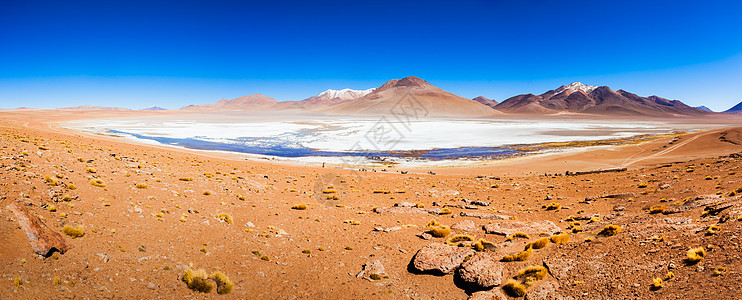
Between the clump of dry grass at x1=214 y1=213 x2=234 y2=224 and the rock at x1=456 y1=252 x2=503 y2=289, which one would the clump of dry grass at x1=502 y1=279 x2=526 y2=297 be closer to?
the rock at x1=456 y1=252 x2=503 y2=289

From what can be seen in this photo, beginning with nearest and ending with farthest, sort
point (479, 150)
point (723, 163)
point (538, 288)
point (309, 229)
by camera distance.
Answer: point (538, 288) → point (309, 229) → point (723, 163) → point (479, 150)

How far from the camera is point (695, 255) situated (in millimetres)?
5945

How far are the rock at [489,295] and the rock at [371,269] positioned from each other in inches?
80.6

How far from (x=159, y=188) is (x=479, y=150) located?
34838 mm

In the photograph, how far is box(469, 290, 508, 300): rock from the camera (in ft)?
20.1

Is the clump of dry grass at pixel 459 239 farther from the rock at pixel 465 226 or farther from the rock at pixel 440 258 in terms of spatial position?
the rock at pixel 465 226

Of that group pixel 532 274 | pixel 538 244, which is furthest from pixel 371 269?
pixel 538 244

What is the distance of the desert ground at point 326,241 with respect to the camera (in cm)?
552

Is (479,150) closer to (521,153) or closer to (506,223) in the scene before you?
(521,153)

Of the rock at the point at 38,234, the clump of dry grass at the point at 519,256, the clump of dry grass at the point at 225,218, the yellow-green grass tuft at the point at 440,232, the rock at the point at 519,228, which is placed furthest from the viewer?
the yellow-green grass tuft at the point at 440,232

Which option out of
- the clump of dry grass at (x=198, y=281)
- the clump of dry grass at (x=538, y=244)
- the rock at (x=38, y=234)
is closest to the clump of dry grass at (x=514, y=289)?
the clump of dry grass at (x=538, y=244)

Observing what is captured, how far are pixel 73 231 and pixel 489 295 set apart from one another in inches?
313

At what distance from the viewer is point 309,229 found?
1029 cm

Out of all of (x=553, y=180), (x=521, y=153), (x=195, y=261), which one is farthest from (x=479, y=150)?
(x=195, y=261)
